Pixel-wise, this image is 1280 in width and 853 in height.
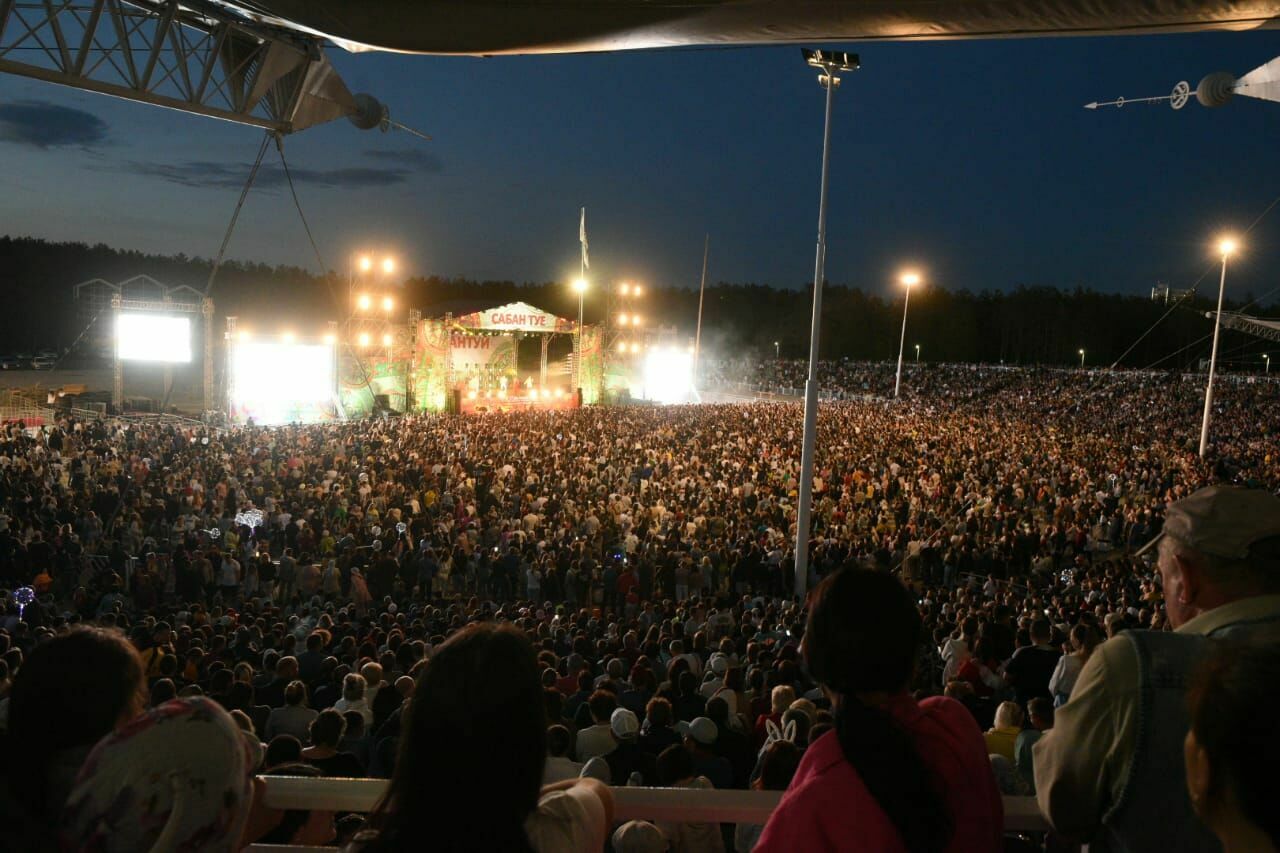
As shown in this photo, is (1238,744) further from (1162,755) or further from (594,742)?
(594,742)

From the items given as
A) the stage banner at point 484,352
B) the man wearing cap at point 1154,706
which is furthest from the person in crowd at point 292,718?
the stage banner at point 484,352

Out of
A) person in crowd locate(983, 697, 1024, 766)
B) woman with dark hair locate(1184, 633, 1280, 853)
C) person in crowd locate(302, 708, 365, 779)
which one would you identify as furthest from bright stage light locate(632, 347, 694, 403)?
woman with dark hair locate(1184, 633, 1280, 853)

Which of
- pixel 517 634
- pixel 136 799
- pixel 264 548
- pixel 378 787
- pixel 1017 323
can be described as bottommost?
pixel 264 548

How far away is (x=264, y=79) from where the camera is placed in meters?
5.63

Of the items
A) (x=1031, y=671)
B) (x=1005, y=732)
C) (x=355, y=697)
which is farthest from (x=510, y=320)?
(x=1005, y=732)

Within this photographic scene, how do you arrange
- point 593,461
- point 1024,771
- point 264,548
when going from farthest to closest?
1. point 593,461
2. point 264,548
3. point 1024,771

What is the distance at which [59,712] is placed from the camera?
1576 millimetres

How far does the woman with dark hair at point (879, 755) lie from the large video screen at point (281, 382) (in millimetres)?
30016

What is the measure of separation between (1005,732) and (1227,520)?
8.10 feet

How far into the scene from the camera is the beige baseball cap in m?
1.57

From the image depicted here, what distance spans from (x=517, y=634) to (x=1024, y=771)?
1314 mm

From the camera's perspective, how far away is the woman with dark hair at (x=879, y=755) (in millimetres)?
1343

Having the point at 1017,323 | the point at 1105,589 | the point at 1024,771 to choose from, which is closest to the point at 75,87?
the point at 1024,771

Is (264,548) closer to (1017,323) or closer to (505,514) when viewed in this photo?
(505,514)
